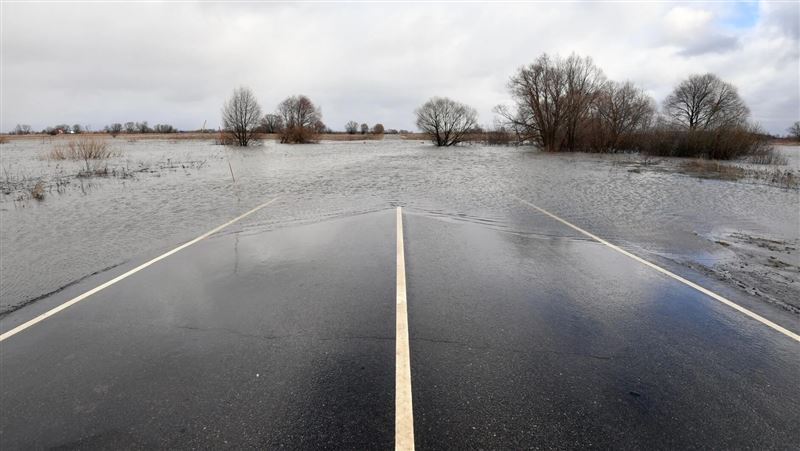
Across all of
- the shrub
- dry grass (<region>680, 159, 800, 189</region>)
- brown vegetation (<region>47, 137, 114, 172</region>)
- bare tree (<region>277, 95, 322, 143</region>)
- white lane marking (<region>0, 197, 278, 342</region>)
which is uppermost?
bare tree (<region>277, 95, 322, 143</region>)

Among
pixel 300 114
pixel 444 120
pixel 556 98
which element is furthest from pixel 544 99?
pixel 300 114

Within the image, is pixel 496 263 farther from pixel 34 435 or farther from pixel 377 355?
pixel 34 435

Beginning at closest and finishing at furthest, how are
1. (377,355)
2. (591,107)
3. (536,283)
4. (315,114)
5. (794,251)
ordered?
(377,355)
(536,283)
(794,251)
(591,107)
(315,114)

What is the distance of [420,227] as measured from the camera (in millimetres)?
9406

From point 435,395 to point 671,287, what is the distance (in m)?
4.57

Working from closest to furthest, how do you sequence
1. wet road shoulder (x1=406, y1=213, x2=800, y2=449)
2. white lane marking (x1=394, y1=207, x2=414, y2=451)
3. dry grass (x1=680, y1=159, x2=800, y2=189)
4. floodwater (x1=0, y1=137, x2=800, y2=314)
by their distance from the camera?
white lane marking (x1=394, y1=207, x2=414, y2=451) < wet road shoulder (x1=406, y1=213, x2=800, y2=449) < floodwater (x1=0, y1=137, x2=800, y2=314) < dry grass (x1=680, y1=159, x2=800, y2=189)

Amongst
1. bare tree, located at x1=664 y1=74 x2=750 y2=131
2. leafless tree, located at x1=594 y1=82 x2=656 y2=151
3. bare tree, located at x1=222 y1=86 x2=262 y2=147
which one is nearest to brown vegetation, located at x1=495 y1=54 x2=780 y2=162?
leafless tree, located at x1=594 y1=82 x2=656 y2=151

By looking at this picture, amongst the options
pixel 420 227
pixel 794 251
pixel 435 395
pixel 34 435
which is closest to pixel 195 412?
pixel 34 435

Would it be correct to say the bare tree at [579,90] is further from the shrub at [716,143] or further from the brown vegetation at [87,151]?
the brown vegetation at [87,151]

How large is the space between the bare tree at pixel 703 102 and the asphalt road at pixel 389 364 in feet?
240

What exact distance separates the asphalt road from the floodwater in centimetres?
187

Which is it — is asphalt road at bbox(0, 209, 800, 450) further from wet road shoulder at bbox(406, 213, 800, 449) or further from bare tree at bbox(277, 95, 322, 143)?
bare tree at bbox(277, 95, 322, 143)

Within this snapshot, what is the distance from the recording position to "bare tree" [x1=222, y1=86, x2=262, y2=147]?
6469cm

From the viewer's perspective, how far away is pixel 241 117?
65.1m
